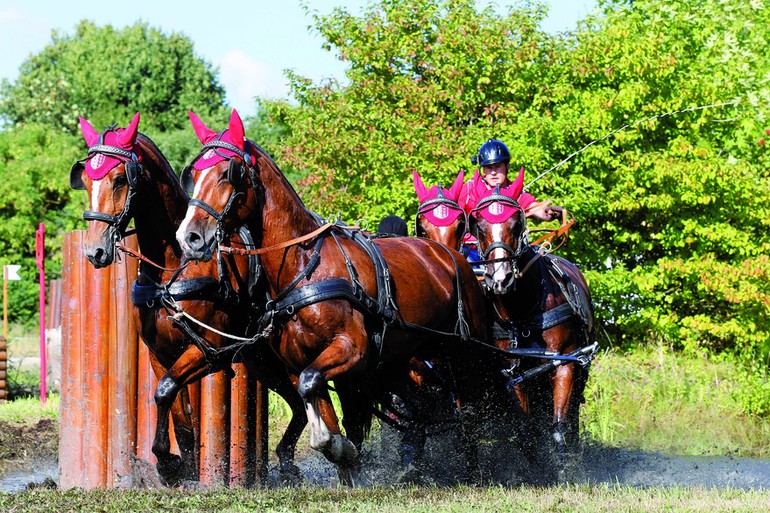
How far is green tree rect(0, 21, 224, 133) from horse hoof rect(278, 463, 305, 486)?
36.6m

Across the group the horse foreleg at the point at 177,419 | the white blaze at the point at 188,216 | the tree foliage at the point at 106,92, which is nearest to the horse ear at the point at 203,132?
the white blaze at the point at 188,216

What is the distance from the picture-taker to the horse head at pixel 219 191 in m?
6.61

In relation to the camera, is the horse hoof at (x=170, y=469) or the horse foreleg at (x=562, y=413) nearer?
the horse hoof at (x=170, y=469)

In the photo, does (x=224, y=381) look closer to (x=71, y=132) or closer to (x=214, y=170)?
(x=214, y=170)

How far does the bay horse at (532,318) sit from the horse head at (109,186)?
8.61 ft

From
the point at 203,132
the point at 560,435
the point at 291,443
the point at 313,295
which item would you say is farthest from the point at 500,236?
the point at 203,132

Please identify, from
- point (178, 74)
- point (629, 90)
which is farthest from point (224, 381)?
point (178, 74)

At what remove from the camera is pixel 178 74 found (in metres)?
47.3

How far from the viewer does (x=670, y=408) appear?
13805 millimetres

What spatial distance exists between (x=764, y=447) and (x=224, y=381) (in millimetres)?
7242

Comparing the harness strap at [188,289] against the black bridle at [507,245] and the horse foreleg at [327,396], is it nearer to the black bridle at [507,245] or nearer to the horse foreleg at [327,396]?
the horse foreleg at [327,396]

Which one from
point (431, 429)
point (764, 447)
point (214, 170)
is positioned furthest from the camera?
point (764, 447)

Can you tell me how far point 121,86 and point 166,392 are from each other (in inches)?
1612

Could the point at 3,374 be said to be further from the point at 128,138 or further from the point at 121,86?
the point at 121,86
